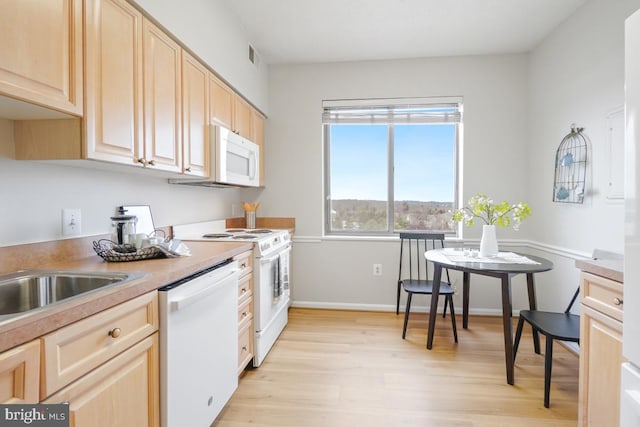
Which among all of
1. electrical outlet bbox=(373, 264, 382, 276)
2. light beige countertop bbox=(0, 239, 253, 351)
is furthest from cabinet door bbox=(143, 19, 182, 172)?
electrical outlet bbox=(373, 264, 382, 276)

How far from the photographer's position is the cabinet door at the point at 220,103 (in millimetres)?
2316

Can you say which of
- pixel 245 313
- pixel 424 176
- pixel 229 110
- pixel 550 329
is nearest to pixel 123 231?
pixel 245 313

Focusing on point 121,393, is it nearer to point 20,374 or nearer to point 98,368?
point 98,368

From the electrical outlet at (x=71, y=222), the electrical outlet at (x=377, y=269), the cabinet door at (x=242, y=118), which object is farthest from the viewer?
the electrical outlet at (x=377, y=269)

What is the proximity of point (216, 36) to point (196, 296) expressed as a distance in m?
1.87

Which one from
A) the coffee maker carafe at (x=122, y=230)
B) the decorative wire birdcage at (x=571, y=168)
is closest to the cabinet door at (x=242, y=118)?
the coffee maker carafe at (x=122, y=230)

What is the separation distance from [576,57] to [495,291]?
7.12 feet

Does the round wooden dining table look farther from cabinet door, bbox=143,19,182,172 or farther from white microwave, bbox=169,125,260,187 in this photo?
cabinet door, bbox=143,19,182,172

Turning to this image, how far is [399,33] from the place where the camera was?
9.44ft

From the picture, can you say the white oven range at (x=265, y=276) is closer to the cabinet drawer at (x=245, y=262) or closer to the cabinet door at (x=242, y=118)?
the cabinet drawer at (x=245, y=262)

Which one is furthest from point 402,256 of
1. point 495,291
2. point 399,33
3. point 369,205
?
point 399,33

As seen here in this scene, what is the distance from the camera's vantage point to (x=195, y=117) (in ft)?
6.88

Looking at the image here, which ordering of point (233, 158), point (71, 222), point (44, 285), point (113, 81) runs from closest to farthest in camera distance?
1. point (44, 285)
2. point (113, 81)
3. point (71, 222)
4. point (233, 158)

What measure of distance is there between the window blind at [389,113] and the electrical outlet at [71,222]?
2503 mm
